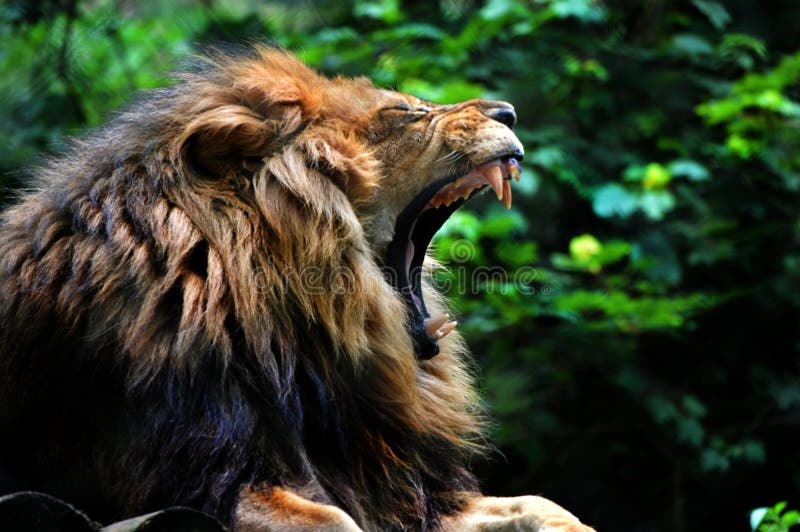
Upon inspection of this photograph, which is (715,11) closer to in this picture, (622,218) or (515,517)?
(622,218)

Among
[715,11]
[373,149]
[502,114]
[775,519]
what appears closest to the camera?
[775,519]

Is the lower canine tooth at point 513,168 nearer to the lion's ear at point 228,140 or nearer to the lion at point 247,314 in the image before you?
the lion at point 247,314

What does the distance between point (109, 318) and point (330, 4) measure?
146 inches

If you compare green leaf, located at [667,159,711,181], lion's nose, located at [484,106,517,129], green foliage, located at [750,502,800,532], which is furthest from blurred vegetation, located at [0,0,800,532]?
green foliage, located at [750,502,800,532]

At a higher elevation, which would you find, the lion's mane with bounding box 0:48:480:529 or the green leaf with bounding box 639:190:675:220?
the lion's mane with bounding box 0:48:480:529

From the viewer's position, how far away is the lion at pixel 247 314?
6.54ft

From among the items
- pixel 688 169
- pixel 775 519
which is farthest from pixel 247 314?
pixel 688 169

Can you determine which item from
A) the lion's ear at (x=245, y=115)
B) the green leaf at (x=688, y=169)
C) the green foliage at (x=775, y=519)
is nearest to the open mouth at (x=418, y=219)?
the lion's ear at (x=245, y=115)

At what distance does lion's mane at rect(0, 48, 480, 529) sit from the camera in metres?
2.00

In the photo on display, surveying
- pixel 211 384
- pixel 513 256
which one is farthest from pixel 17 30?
pixel 211 384

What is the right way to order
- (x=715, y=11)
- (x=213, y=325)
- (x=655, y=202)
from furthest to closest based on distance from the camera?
(x=715, y=11), (x=655, y=202), (x=213, y=325)

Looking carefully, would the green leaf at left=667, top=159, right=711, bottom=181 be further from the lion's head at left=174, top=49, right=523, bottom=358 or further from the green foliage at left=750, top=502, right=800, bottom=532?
the green foliage at left=750, top=502, right=800, bottom=532

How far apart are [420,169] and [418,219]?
154mm

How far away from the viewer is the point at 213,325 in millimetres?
2037
